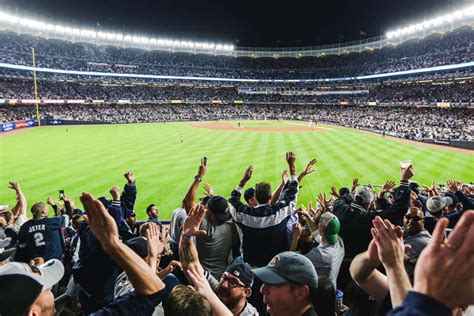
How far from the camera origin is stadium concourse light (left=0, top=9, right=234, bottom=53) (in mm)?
72438

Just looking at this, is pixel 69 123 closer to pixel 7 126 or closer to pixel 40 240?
pixel 7 126

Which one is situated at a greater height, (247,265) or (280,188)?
(247,265)

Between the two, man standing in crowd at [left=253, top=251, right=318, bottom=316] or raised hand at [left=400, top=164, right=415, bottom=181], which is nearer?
man standing in crowd at [left=253, top=251, right=318, bottom=316]

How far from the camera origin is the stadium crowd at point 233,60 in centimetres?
6400

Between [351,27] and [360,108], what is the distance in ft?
78.2

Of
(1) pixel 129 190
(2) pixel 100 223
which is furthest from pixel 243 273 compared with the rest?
(1) pixel 129 190

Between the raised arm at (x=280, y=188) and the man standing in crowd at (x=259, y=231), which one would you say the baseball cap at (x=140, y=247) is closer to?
the man standing in crowd at (x=259, y=231)

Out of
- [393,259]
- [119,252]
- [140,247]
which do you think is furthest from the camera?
[140,247]

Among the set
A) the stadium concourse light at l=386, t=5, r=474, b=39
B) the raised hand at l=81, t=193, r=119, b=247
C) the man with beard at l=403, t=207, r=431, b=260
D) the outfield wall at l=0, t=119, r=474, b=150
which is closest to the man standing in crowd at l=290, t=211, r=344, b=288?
the man with beard at l=403, t=207, r=431, b=260

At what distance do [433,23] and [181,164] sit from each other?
237 ft

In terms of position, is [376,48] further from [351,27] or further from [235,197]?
[235,197]

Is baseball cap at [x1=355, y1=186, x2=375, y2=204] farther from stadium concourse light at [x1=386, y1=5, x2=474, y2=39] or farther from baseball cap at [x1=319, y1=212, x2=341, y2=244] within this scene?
stadium concourse light at [x1=386, y1=5, x2=474, y2=39]

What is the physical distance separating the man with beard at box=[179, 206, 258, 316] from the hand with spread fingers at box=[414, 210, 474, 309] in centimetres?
201

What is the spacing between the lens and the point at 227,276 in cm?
324
